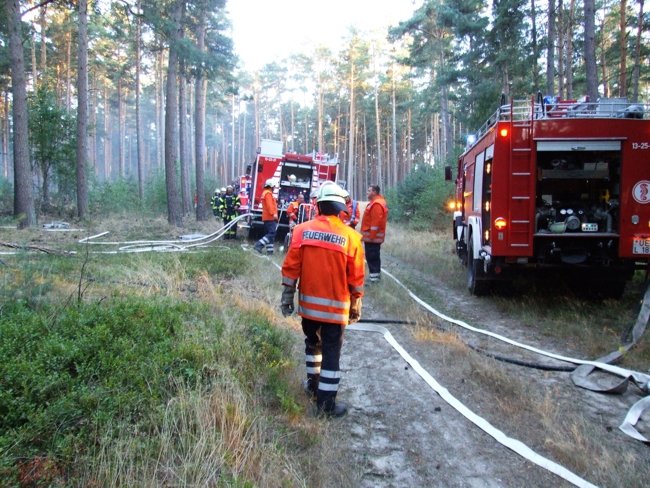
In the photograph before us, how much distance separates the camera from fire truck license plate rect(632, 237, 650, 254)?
6.06 meters

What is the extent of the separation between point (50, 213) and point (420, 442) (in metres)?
19.7

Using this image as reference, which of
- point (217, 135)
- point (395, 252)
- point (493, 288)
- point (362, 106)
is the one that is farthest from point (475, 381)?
point (217, 135)

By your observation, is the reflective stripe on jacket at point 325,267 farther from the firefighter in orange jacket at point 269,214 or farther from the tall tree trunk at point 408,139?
the tall tree trunk at point 408,139

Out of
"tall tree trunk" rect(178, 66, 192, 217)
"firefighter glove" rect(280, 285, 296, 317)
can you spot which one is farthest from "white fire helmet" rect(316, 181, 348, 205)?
"tall tree trunk" rect(178, 66, 192, 217)

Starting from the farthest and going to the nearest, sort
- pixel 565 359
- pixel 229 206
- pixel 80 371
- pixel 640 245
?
pixel 229 206, pixel 640 245, pixel 565 359, pixel 80 371

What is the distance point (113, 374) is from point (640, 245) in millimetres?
6507

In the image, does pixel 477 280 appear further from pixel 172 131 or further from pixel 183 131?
pixel 183 131

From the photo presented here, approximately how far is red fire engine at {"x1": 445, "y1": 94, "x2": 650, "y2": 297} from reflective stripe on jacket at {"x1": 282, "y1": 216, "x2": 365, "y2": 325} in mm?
3670

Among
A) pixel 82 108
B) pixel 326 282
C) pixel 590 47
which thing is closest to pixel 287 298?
pixel 326 282

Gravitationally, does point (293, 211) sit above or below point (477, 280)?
above

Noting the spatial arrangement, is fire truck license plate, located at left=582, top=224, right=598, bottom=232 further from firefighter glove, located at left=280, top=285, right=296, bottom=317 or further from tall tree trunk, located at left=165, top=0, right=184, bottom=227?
tall tree trunk, located at left=165, top=0, right=184, bottom=227

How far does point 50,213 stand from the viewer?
61.2ft

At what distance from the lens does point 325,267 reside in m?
3.55

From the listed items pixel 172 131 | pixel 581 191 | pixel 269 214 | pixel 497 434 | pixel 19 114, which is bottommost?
pixel 497 434
